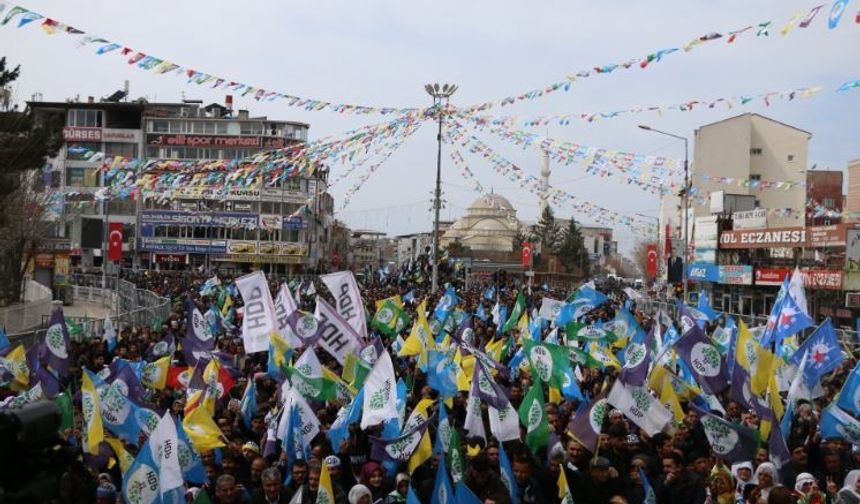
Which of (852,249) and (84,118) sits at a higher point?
(84,118)

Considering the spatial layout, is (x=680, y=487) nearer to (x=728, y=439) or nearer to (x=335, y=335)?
(x=728, y=439)

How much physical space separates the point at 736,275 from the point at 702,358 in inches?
1250

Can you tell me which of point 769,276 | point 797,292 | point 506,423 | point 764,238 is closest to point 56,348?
point 506,423

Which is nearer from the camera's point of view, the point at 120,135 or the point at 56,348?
the point at 56,348

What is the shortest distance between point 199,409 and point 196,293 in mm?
23600

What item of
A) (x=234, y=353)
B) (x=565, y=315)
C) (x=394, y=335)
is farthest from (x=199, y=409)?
(x=565, y=315)

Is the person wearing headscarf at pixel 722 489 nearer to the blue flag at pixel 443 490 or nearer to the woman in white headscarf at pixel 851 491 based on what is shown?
the woman in white headscarf at pixel 851 491

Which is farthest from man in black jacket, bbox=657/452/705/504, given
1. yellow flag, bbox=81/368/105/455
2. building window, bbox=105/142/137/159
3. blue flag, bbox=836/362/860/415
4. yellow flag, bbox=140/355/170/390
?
building window, bbox=105/142/137/159

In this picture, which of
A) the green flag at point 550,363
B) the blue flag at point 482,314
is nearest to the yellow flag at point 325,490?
the green flag at point 550,363

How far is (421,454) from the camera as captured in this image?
8508 mm

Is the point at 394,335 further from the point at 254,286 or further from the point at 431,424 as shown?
the point at 431,424

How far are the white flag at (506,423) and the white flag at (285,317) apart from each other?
17.4ft

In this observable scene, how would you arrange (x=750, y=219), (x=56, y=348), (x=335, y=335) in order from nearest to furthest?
1. (x=56, y=348)
2. (x=335, y=335)
3. (x=750, y=219)

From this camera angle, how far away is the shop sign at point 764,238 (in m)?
36.8
